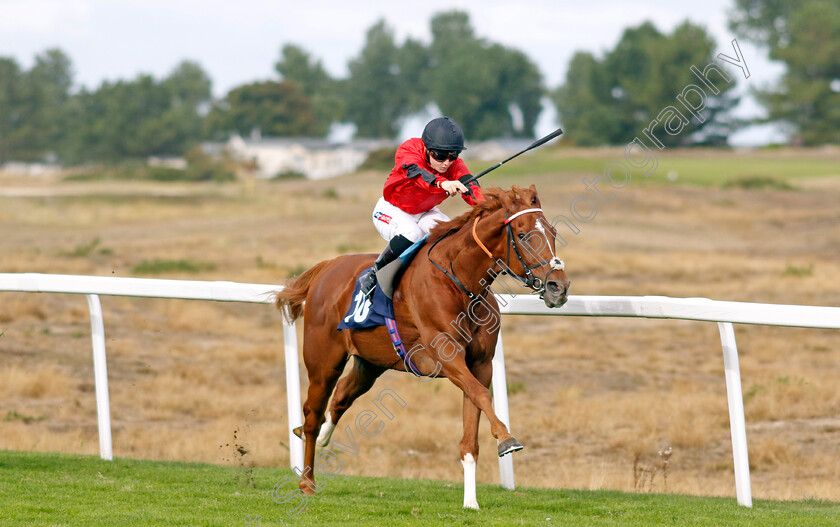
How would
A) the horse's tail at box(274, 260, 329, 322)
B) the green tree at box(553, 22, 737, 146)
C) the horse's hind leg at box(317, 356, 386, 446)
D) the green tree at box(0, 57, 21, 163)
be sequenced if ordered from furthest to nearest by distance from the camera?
the green tree at box(0, 57, 21, 163) → the green tree at box(553, 22, 737, 146) → the horse's tail at box(274, 260, 329, 322) → the horse's hind leg at box(317, 356, 386, 446)

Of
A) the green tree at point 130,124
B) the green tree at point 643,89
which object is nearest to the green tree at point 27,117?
the green tree at point 130,124

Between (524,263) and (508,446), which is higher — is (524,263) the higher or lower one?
the higher one

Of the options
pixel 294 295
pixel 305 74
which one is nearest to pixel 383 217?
pixel 294 295

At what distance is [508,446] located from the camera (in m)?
4.61

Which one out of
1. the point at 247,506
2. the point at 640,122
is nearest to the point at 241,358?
the point at 247,506

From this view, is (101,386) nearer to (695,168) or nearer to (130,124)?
(695,168)

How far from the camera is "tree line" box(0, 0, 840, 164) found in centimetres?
6800

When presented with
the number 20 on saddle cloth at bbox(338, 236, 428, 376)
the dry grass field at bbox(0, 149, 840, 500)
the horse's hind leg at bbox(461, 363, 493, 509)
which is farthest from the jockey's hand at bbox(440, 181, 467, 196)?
the dry grass field at bbox(0, 149, 840, 500)

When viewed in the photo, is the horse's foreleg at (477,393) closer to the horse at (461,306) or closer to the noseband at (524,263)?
the horse at (461,306)

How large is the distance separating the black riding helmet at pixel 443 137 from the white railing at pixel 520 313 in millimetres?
1045

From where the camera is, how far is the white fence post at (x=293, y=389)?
6418 mm

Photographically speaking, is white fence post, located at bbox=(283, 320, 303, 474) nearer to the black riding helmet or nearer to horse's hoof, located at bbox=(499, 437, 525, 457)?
the black riding helmet

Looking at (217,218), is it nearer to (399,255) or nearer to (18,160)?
(399,255)

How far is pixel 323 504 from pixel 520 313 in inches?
66.8
